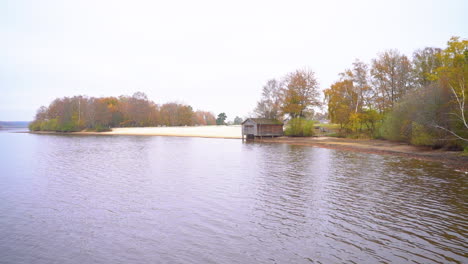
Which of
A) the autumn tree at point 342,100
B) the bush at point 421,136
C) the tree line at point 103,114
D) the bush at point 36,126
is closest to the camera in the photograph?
the bush at point 421,136

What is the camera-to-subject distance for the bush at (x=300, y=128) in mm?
58500

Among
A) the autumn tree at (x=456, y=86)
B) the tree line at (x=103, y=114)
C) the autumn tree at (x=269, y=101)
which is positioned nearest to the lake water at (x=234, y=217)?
the autumn tree at (x=456, y=86)

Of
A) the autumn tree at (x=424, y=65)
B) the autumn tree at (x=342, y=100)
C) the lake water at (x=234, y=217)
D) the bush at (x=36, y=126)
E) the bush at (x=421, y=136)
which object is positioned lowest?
the lake water at (x=234, y=217)

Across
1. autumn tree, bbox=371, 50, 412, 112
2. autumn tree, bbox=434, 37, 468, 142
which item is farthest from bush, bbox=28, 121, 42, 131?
autumn tree, bbox=434, 37, 468, 142

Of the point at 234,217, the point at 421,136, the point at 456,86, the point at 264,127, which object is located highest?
the point at 456,86

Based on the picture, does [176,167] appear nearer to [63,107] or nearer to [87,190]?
[87,190]

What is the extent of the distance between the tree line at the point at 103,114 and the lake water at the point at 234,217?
9203 cm

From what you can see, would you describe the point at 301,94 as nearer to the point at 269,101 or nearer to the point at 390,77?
the point at 269,101

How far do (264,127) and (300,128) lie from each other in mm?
7241

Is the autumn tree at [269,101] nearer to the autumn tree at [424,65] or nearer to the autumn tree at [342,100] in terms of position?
the autumn tree at [342,100]

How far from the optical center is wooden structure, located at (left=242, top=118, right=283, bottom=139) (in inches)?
2395

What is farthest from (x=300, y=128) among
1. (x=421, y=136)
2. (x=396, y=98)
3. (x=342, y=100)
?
(x=421, y=136)

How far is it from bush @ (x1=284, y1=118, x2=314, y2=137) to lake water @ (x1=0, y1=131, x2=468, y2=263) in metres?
37.7

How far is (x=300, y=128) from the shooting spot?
58938 millimetres
